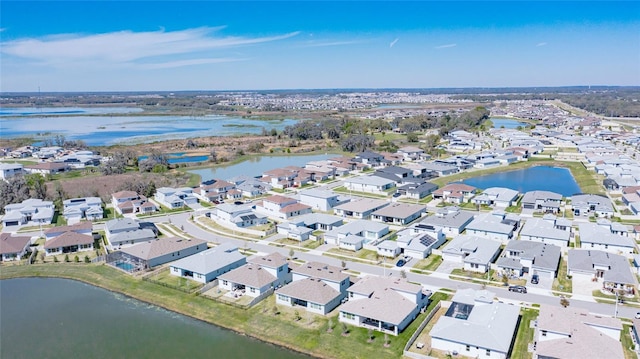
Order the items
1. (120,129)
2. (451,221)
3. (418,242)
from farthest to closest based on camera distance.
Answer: (120,129), (451,221), (418,242)

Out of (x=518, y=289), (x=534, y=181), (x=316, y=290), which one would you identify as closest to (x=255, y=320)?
(x=316, y=290)

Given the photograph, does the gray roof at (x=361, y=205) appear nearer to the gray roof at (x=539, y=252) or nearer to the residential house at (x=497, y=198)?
the residential house at (x=497, y=198)

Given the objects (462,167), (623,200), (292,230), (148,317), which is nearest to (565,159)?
(462,167)

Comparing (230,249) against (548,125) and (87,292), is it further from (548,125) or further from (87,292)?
(548,125)

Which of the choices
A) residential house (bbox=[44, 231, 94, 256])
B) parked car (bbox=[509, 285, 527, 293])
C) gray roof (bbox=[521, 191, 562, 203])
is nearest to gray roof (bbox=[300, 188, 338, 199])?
gray roof (bbox=[521, 191, 562, 203])

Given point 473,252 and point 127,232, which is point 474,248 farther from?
point 127,232

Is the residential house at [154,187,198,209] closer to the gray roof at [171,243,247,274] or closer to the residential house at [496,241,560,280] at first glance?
the gray roof at [171,243,247,274]
